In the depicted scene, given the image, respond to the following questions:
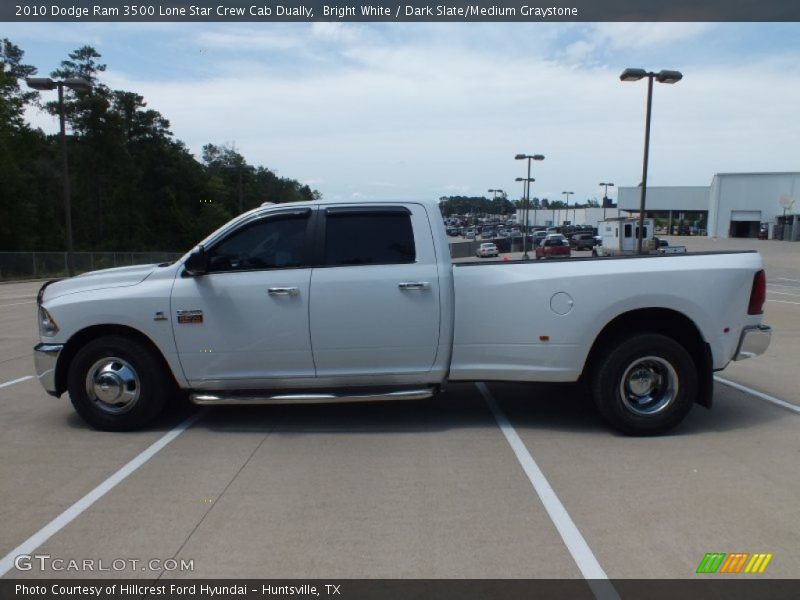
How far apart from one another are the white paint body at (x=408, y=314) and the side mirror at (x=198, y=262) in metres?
0.10

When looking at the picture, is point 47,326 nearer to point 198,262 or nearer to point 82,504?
point 198,262

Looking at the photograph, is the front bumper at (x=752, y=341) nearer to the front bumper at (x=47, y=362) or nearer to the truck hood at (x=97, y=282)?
the truck hood at (x=97, y=282)

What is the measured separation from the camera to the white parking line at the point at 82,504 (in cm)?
390

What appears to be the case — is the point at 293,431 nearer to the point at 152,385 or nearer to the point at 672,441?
the point at 152,385

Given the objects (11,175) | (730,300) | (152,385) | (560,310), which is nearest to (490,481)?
(560,310)

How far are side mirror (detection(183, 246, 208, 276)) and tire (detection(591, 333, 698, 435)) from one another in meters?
3.54

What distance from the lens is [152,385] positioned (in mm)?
5988

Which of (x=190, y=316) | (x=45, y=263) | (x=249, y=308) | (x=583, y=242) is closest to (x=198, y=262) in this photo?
(x=190, y=316)

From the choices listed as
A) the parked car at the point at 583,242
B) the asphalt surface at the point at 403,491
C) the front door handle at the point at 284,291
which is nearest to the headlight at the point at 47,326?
the asphalt surface at the point at 403,491

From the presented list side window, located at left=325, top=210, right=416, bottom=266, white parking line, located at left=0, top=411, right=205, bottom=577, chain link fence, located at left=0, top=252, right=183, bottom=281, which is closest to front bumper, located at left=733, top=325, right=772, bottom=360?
side window, located at left=325, top=210, right=416, bottom=266

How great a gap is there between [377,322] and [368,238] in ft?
2.52

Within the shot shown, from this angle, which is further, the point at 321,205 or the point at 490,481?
the point at 321,205

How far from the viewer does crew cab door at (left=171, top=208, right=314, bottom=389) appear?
19.2 feet

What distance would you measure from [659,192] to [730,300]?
108285 mm
